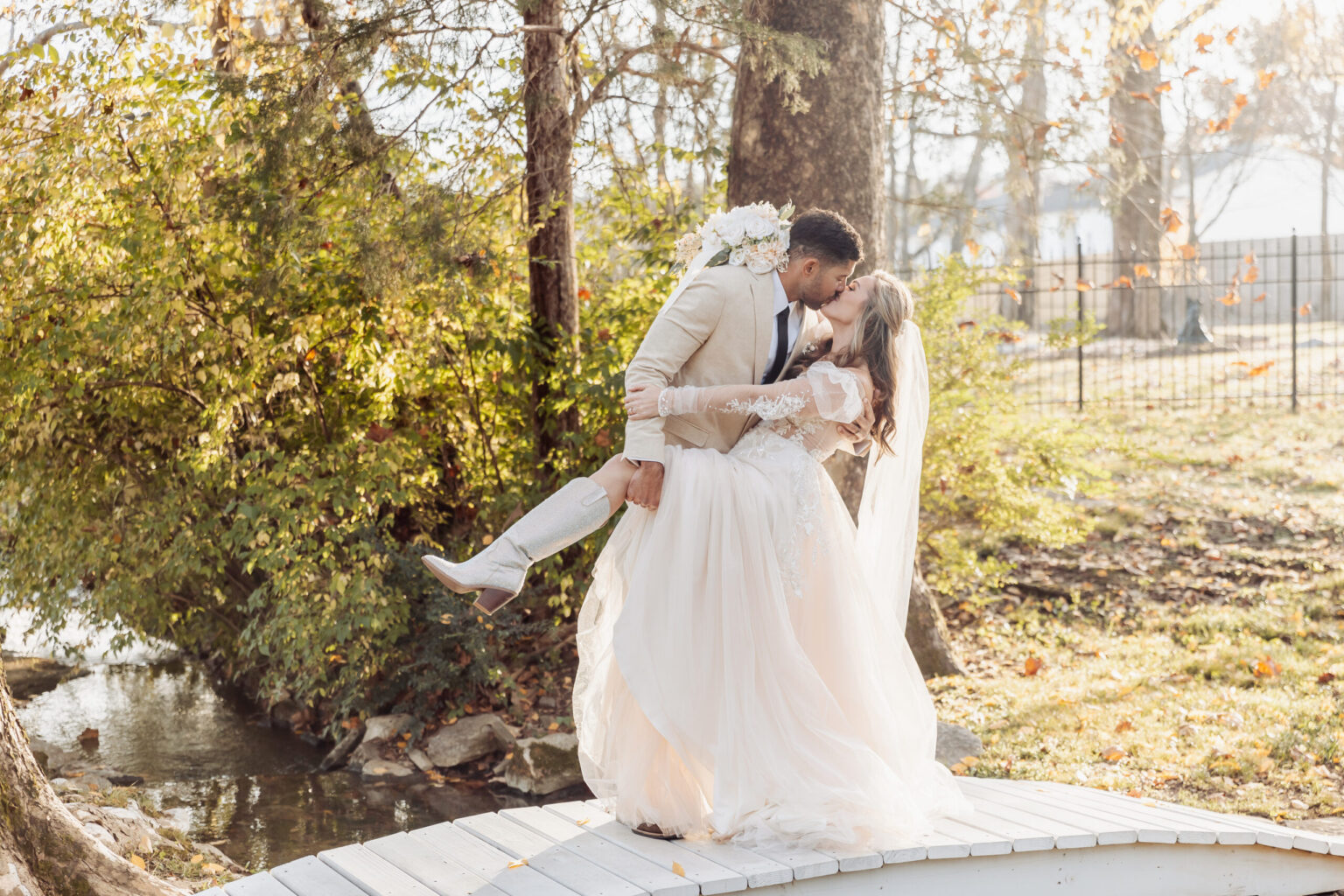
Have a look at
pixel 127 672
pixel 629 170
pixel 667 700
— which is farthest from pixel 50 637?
pixel 667 700

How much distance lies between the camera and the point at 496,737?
6293 millimetres

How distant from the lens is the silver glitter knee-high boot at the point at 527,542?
3.21 m

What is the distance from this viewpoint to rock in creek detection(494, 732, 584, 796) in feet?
19.4

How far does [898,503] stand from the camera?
13.6ft

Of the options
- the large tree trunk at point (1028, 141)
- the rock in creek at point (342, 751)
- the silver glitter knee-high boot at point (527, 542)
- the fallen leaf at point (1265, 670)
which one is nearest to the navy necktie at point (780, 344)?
the silver glitter knee-high boot at point (527, 542)

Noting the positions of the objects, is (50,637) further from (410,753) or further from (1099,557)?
(1099,557)

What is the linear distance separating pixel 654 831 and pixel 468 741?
118 inches

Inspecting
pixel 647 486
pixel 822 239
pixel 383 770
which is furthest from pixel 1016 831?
pixel 383 770

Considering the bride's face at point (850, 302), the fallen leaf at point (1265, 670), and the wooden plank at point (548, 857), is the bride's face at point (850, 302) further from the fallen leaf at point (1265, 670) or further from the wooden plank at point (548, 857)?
the fallen leaf at point (1265, 670)

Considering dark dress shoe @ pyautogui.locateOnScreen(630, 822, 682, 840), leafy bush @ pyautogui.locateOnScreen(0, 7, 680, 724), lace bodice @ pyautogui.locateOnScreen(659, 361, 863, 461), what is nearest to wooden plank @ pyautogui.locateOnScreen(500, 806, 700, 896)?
dark dress shoe @ pyautogui.locateOnScreen(630, 822, 682, 840)

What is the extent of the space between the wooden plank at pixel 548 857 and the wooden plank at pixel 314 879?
18.8 inches

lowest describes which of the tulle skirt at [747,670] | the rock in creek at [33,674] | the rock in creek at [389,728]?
the rock in creek at [33,674]

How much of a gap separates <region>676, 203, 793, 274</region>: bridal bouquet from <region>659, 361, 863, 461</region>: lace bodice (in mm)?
356

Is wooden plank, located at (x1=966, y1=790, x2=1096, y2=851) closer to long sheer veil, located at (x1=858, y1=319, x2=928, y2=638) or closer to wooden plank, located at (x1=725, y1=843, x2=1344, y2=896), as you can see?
wooden plank, located at (x1=725, y1=843, x2=1344, y2=896)
